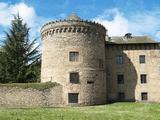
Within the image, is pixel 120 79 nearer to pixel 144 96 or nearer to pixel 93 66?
pixel 144 96

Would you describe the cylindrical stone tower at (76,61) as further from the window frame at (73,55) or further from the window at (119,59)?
the window at (119,59)

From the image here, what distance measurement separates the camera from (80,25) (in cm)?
3653

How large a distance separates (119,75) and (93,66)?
257 inches

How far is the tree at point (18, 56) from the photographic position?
4612 centimetres

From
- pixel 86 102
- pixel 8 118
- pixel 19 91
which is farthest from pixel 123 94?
pixel 8 118

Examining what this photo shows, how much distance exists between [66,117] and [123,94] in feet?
63.0

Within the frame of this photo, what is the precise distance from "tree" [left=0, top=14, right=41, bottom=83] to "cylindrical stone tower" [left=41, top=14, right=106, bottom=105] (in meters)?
9.77

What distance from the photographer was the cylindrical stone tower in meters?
35.8

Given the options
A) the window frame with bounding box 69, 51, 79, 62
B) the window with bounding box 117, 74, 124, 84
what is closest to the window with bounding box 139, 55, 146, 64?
the window with bounding box 117, 74, 124, 84

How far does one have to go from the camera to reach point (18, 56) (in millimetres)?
47156

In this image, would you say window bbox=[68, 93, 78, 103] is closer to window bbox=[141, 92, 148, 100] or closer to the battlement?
the battlement

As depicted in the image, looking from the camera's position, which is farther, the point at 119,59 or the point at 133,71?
the point at 119,59

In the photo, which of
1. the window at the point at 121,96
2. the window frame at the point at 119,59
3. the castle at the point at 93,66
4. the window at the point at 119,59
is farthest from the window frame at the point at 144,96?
the window at the point at 119,59

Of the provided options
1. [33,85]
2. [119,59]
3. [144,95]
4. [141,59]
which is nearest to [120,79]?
[119,59]
